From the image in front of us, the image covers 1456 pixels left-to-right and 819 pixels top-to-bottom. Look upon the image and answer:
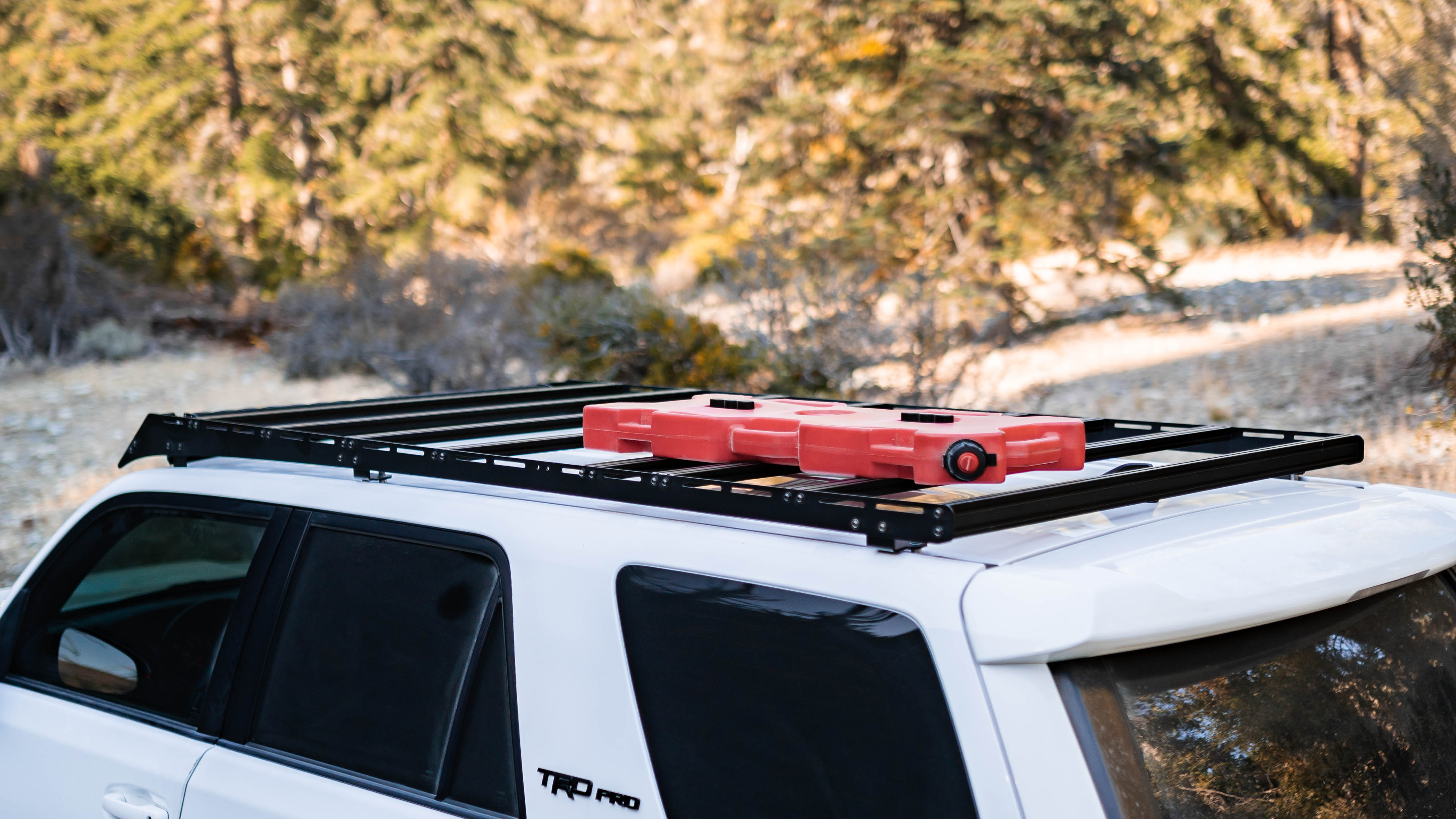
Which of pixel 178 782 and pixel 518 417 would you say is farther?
pixel 518 417

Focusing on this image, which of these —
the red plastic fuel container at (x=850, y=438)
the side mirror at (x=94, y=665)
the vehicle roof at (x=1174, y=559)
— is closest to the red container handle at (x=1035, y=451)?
the red plastic fuel container at (x=850, y=438)

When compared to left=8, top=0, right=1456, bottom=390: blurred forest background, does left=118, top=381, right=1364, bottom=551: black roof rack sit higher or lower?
lower

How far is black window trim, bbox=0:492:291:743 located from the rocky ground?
458 cm

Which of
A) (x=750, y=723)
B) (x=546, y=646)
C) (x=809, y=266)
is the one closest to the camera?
(x=750, y=723)

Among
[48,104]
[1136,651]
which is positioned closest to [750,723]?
[1136,651]

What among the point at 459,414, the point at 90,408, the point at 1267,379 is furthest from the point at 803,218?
the point at 459,414

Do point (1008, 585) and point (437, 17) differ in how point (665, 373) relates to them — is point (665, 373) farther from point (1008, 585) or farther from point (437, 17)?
point (437, 17)

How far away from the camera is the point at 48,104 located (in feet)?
60.3

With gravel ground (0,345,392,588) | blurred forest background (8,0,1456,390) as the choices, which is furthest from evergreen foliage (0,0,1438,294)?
gravel ground (0,345,392,588)

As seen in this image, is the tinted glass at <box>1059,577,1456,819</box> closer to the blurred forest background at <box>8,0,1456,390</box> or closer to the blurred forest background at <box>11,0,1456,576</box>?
the blurred forest background at <box>11,0,1456,576</box>

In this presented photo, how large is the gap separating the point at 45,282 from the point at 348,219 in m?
8.15

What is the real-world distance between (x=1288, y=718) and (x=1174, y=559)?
0.27 metres

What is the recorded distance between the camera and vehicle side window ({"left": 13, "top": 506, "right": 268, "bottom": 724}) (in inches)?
82.2

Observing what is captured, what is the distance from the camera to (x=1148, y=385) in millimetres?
9227
